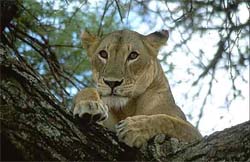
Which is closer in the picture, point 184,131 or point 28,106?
point 28,106

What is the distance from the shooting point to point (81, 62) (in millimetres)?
5227

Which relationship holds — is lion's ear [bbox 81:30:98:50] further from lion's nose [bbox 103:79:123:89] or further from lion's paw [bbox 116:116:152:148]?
lion's paw [bbox 116:116:152:148]

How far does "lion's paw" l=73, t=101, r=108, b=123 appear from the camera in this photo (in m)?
3.07

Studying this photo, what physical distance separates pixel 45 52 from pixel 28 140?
7.95 feet

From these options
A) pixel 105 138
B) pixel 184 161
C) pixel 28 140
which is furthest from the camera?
pixel 105 138

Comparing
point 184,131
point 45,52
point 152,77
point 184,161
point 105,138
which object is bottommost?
point 184,161

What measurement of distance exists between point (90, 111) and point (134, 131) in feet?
0.89

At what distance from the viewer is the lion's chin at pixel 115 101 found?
405 cm

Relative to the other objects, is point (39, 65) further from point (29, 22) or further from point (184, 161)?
point (184, 161)

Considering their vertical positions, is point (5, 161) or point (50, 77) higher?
point (50, 77)

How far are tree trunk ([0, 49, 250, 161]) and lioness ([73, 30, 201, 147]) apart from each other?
52 centimetres

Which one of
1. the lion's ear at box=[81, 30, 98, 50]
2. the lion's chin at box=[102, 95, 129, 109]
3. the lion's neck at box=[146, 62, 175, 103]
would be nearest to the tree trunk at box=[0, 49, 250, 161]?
the lion's chin at box=[102, 95, 129, 109]

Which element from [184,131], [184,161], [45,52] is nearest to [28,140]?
[184,161]

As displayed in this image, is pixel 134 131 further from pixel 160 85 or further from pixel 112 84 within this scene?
pixel 160 85
